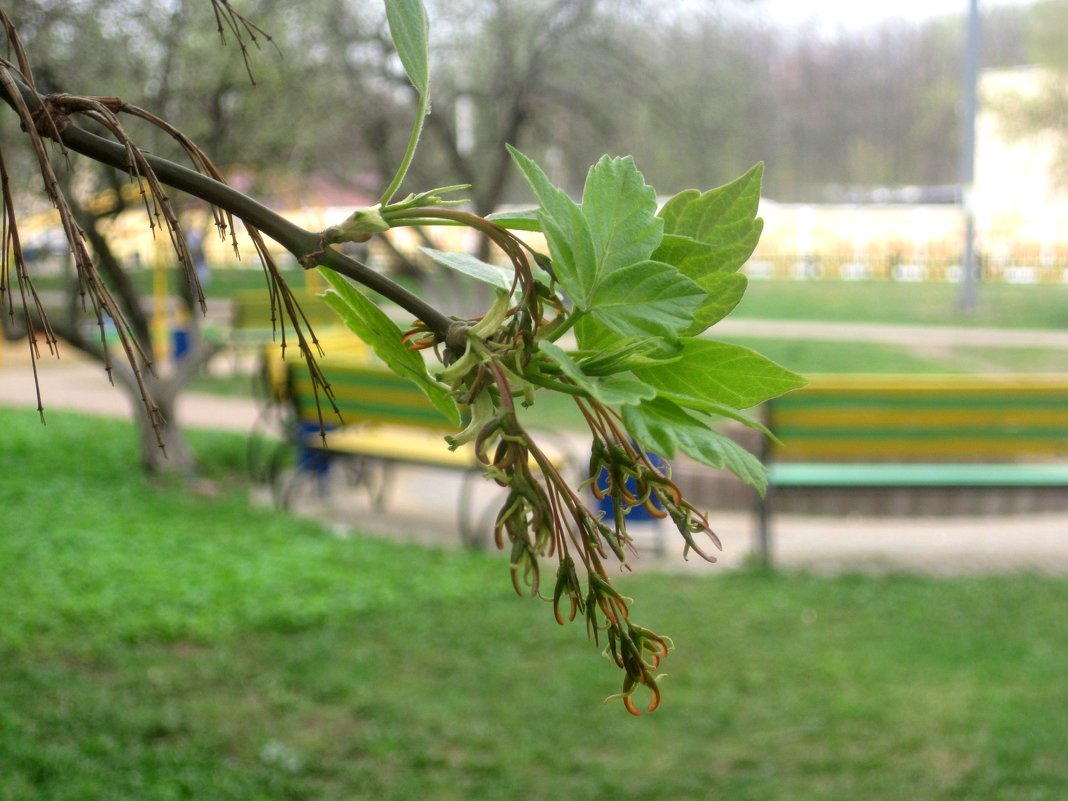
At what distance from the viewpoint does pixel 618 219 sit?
62 cm

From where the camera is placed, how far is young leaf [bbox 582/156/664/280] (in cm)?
62

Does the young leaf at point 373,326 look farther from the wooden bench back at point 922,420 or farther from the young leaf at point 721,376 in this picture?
the wooden bench back at point 922,420

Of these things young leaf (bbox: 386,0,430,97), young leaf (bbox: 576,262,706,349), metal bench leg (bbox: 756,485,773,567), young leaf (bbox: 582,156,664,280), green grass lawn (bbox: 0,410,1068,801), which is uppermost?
young leaf (bbox: 386,0,430,97)

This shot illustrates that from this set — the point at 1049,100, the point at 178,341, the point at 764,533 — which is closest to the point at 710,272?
the point at 764,533

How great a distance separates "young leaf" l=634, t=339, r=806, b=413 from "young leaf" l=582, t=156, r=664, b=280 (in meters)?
0.06

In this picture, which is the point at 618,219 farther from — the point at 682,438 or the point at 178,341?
the point at 178,341

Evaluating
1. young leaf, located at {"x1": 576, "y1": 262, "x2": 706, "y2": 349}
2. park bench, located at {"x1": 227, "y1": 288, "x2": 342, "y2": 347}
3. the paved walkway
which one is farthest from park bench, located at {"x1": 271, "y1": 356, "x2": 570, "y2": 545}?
young leaf, located at {"x1": 576, "y1": 262, "x2": 706, "y2": 349}

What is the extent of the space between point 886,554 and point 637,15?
7.07m

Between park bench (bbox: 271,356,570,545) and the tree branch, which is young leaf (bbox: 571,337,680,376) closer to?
the tree branch

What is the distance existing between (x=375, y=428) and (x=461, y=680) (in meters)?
3.42

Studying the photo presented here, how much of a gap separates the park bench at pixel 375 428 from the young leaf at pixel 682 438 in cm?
648

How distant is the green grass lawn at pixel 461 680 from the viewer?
425 centimetres

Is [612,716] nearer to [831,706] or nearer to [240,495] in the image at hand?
[831,706]

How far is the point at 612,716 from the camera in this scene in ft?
15.8
